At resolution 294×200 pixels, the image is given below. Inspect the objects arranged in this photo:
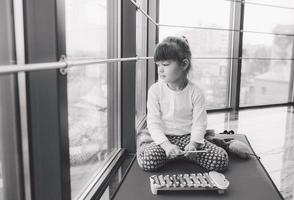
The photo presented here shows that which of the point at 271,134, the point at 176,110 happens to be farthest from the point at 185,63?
the point at 271,134

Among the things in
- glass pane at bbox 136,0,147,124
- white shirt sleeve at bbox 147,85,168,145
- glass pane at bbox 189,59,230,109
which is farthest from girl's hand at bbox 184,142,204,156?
glass pane at bbox 189,59,230,109

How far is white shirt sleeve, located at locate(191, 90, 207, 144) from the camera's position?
120cm

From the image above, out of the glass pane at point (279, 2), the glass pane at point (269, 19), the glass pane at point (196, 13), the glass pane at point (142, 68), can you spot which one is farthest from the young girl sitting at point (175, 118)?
the glass pane at point (279, 2)

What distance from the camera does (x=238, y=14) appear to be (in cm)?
269

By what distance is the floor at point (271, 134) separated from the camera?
136 cm

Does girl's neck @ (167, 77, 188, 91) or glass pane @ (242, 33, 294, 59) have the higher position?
glass pane @ (242, 33, 294, 59)

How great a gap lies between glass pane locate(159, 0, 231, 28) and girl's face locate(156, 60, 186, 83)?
1.27m

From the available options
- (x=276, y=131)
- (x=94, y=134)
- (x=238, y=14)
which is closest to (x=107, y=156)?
(x=94, y=134)

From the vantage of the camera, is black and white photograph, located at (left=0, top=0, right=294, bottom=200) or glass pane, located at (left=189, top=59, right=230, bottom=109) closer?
black and white photograph, located at (left=0, top=0, right=294, bottom=200)

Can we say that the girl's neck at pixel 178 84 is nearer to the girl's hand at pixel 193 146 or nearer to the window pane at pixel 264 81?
the girl's hand at pixel 193 146

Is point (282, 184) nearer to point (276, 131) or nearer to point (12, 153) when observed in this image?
point (276, 131)

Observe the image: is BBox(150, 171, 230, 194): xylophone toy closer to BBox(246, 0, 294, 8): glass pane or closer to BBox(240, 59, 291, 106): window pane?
BBox(240, 59, 291, 106): window pane

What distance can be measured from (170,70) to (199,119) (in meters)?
0.24

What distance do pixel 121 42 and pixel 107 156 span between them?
0.52 meters
